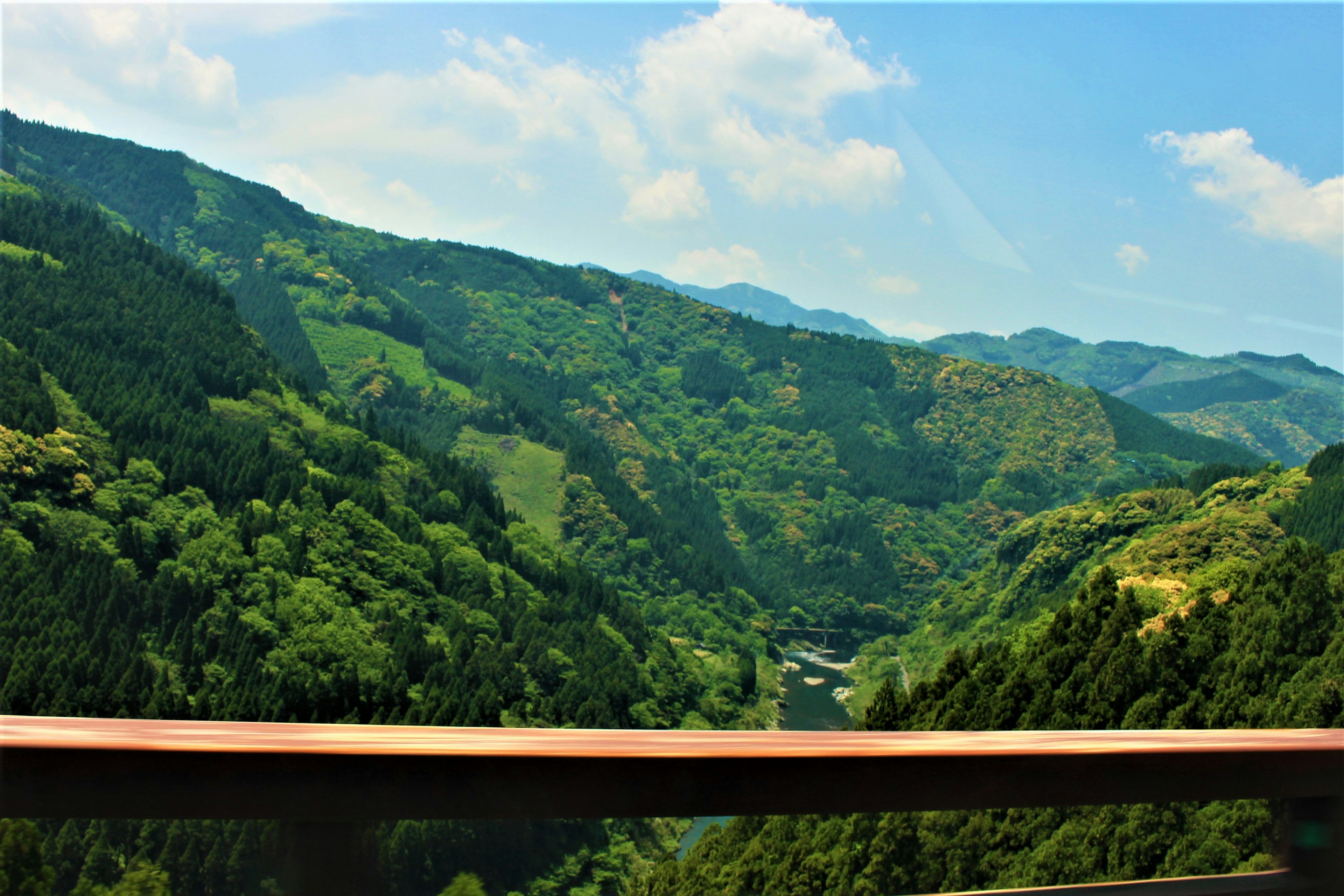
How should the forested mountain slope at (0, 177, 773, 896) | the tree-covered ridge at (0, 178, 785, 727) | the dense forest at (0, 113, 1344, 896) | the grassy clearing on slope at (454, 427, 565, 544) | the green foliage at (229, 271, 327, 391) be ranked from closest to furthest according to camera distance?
the dense forest at (0, 113, 1344, 896) → the tree-covered ridge at (0, 178, 785, 727) → the forested mountain slope at (0, 177, 773, 896) → the grassy clearing on slope at (454, 427, 565, 544) → the green foliage at (229, 271, 327, 391)

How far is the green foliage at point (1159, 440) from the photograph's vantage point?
123 m

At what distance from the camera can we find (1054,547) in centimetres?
6825

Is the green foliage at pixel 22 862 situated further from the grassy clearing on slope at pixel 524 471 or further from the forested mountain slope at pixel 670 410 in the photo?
the grassy clearing on slope at pixel 524 471

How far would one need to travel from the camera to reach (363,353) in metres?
127

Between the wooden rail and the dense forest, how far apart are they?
9 cm

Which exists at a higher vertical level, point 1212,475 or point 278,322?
point 1212,475

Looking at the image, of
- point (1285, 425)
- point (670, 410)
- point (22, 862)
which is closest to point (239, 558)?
point (22, 862)

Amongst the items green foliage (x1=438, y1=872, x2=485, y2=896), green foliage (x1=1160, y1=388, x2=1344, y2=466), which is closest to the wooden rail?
green foliage (x1=438, y1=872, x2=485, y2=896)

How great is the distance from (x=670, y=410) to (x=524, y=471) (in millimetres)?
57927

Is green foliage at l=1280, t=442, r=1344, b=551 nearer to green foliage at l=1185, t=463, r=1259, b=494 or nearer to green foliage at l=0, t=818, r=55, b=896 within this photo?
green foliage at l=1185, t=463, r=1259, b=494

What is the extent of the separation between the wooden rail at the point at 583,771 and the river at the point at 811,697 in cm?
4975

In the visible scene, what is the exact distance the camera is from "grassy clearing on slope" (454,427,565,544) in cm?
9638

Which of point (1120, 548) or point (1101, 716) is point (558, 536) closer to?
point (1120, 548)

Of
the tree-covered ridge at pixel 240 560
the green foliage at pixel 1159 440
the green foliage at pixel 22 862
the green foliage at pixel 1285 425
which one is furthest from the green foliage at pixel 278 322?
the green foliage at pixel 1285 425
